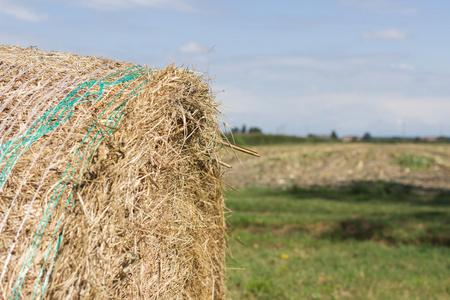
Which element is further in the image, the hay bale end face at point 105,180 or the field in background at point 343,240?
the field in background at point 343,240

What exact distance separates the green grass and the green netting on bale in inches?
79.8

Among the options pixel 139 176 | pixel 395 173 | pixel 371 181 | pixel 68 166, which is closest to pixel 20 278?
pixel 68 166

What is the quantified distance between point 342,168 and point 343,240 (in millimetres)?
17197

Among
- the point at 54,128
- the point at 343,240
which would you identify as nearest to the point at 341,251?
the point at 343,240

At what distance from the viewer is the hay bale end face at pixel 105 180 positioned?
9.79 feet

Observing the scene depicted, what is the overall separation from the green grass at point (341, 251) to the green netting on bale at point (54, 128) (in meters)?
2.03

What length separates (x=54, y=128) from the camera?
333 cm

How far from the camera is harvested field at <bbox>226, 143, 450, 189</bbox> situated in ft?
81.0

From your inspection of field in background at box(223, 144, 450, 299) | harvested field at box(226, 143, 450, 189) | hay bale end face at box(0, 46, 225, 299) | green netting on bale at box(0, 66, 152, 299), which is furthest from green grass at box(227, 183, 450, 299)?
harvested field at box(226, 143, 450, 189)

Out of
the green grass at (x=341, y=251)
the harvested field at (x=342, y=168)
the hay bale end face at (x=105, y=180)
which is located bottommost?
the green grass at (x=341, y=251)

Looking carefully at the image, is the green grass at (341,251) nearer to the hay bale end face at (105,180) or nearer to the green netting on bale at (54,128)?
the hay bale end face at (105,180)

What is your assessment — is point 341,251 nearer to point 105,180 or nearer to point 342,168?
point 105,180

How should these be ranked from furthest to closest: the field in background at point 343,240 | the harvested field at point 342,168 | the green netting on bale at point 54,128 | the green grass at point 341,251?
the harvested field at point 342,168
the field in background at point 343,240
the green grass at point 341,251
the green netting on bale at point 54,128

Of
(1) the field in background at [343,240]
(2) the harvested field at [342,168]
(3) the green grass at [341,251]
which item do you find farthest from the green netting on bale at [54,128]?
(2) the harvested field at [342,168]
